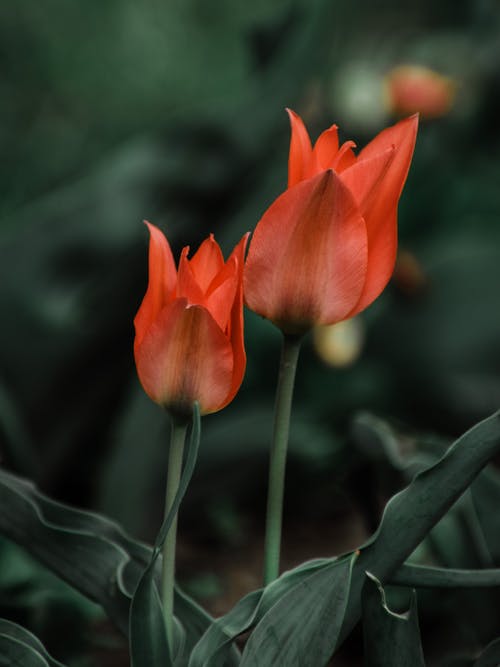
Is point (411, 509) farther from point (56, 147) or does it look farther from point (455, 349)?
point (56, 147)

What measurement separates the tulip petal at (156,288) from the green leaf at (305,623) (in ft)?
0.51

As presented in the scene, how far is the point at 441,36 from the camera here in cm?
204

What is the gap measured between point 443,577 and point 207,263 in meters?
0.21

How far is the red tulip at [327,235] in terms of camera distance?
522 mm

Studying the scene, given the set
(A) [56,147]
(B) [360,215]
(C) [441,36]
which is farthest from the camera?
(A) [56,147]

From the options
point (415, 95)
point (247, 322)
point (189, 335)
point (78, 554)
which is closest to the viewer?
point (189, 335)

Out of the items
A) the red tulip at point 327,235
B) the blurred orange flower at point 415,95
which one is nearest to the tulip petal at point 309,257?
the red tulip at point 327,235

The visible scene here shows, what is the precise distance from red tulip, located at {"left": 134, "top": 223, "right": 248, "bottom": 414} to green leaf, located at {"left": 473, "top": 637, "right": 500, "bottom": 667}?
214 millimetres

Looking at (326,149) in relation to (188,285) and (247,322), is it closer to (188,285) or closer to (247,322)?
(188,285)

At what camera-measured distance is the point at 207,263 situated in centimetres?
56

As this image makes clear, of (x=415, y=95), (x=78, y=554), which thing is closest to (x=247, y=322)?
(x=415, y=95)

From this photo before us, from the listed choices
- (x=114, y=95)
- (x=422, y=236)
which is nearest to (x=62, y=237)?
(x=422, y=236)

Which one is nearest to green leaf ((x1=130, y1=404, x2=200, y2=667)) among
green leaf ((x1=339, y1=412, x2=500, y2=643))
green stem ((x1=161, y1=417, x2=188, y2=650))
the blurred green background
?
green stem ((x1=161, y1=417, x2=188, y2=650))

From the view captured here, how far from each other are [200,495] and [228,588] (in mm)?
185
